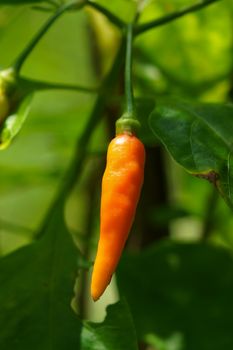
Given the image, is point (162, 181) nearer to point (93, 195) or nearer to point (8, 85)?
point (93, 195)

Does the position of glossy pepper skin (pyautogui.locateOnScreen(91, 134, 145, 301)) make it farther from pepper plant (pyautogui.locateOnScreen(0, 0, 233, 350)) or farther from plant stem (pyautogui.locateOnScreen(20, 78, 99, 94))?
plant stem (pyautogui.locateOnScreen(20, 78, 99, 94))

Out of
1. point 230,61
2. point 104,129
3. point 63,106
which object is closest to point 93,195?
point 104,129

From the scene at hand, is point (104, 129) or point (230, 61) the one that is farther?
point (104, 129)

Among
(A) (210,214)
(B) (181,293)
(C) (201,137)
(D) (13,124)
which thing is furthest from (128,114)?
(A) (210,214)

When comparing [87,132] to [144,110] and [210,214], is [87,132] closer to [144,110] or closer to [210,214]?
[144,110]

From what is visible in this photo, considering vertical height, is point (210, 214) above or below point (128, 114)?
below

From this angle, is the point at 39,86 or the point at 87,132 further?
the point at 87,132

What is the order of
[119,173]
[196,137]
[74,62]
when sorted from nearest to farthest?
1. [119,173]
2. [196,137]
3. [74,62]

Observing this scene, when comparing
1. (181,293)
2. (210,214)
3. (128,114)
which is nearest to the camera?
(128,114)
